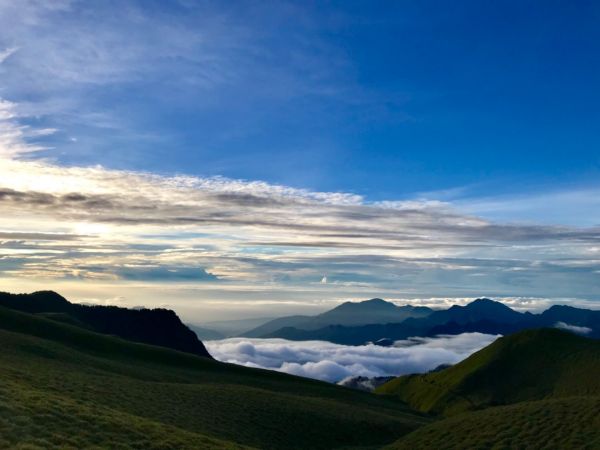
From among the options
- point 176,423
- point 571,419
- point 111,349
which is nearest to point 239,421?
point 176,423

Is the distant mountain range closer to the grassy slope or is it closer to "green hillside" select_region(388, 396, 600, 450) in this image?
"green hillside" select_region(388, 396, 600, 450)

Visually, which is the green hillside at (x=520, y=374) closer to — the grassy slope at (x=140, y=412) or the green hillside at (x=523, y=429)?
the grassy slope at (x=140, y=412)

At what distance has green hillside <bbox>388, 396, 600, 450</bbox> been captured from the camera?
34844 mm

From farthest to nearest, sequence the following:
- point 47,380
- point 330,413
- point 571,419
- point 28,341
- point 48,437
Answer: point 28,341 < point 330,413 < point 47,380 < point 571,419 < point 48,437

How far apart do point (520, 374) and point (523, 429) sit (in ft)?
463

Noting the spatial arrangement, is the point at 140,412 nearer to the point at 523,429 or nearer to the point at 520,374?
the point at 523,429

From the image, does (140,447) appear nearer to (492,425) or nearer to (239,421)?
(239,421)

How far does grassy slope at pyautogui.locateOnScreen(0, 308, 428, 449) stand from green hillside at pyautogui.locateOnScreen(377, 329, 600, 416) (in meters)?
81.4

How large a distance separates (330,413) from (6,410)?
44.1 metres

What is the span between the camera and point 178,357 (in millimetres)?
112500

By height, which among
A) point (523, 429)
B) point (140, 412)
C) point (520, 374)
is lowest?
point (520, 374)

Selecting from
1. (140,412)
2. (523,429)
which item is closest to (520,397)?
(523,429)

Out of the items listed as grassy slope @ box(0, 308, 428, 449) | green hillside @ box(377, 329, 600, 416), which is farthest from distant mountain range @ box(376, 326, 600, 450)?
grassy slope @ box(0, 308, 428, 449)

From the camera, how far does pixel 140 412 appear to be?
41.7m
